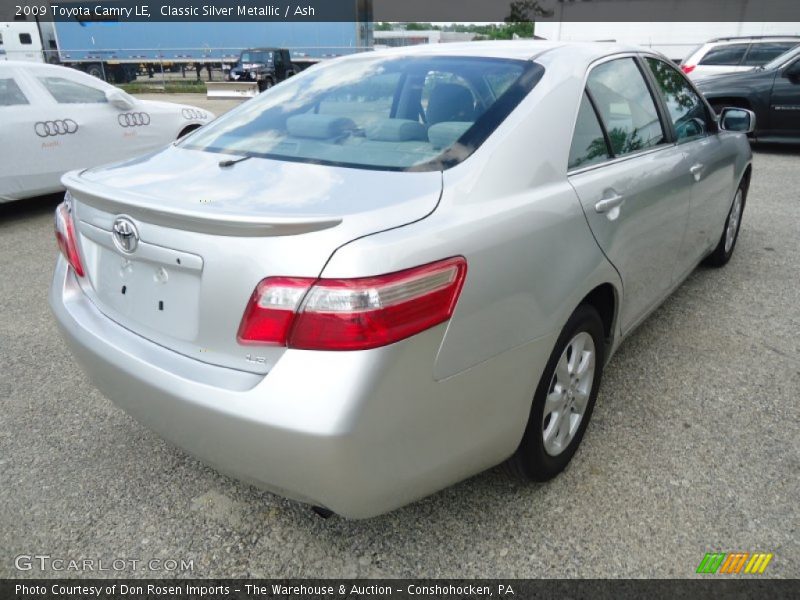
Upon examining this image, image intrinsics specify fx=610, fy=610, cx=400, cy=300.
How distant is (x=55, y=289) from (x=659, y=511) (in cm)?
232

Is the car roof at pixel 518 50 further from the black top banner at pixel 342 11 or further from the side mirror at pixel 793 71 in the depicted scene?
the black top banner at pixel 342 11

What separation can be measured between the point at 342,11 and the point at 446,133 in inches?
1114

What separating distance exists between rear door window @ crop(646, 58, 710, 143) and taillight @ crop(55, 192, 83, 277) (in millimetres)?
2678

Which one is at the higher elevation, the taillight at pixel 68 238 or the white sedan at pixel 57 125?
the taillight at pixel 68 238

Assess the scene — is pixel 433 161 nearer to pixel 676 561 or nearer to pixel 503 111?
pixel 503 111

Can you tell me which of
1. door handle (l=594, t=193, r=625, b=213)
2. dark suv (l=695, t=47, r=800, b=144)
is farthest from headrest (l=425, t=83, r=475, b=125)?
dark suv (l=695, t=47, r=800, b=144)

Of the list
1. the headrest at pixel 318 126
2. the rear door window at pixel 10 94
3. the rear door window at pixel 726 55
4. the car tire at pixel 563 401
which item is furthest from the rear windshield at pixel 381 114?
the rear door window at pixel 726 55

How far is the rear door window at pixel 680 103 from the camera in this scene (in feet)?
10.1

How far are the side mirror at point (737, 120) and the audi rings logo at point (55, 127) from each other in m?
5.94

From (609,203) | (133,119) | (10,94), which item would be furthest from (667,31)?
(609,203)

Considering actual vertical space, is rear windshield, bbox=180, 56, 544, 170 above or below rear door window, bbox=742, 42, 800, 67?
above

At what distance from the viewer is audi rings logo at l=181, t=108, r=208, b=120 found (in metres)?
7.54

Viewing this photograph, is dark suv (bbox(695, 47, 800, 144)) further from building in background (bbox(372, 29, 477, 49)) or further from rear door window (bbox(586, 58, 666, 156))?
building in background (bbox(372, 29, 477, 49))

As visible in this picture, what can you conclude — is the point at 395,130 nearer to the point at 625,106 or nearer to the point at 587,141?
the point at 587,141
